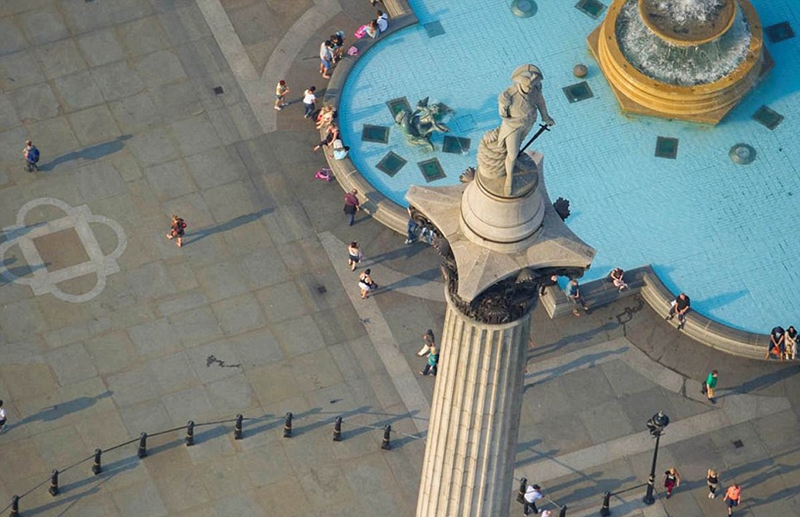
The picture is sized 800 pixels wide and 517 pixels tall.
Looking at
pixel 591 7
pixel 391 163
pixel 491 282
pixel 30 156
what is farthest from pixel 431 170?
pixel 491 282

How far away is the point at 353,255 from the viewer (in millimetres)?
62312

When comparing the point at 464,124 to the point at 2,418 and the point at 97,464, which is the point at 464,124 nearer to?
the point at 97,464

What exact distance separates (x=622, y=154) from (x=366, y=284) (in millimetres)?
11788

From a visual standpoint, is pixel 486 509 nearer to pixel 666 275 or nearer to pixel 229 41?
pixel 666 275

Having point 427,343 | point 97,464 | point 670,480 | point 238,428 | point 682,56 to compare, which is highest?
point 682,56

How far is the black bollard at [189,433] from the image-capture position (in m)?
59.0

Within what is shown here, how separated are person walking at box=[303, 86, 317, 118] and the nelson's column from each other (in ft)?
104

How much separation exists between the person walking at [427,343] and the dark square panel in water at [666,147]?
1209 cm

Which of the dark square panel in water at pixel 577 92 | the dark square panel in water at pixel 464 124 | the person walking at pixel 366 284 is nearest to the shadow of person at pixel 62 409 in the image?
the person walking at pixel 366 284

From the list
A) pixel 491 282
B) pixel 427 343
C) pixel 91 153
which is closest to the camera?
pixel 491 282

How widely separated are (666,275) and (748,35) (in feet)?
35.3

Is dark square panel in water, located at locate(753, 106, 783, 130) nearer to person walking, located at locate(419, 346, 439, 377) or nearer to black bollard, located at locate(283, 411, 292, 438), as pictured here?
person walking, located at locate(419, 346, 439, 377)

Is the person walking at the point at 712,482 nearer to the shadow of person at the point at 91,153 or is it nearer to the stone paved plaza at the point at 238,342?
the stone paved plaza at the point at 238,342

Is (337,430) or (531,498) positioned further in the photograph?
(337,430)
